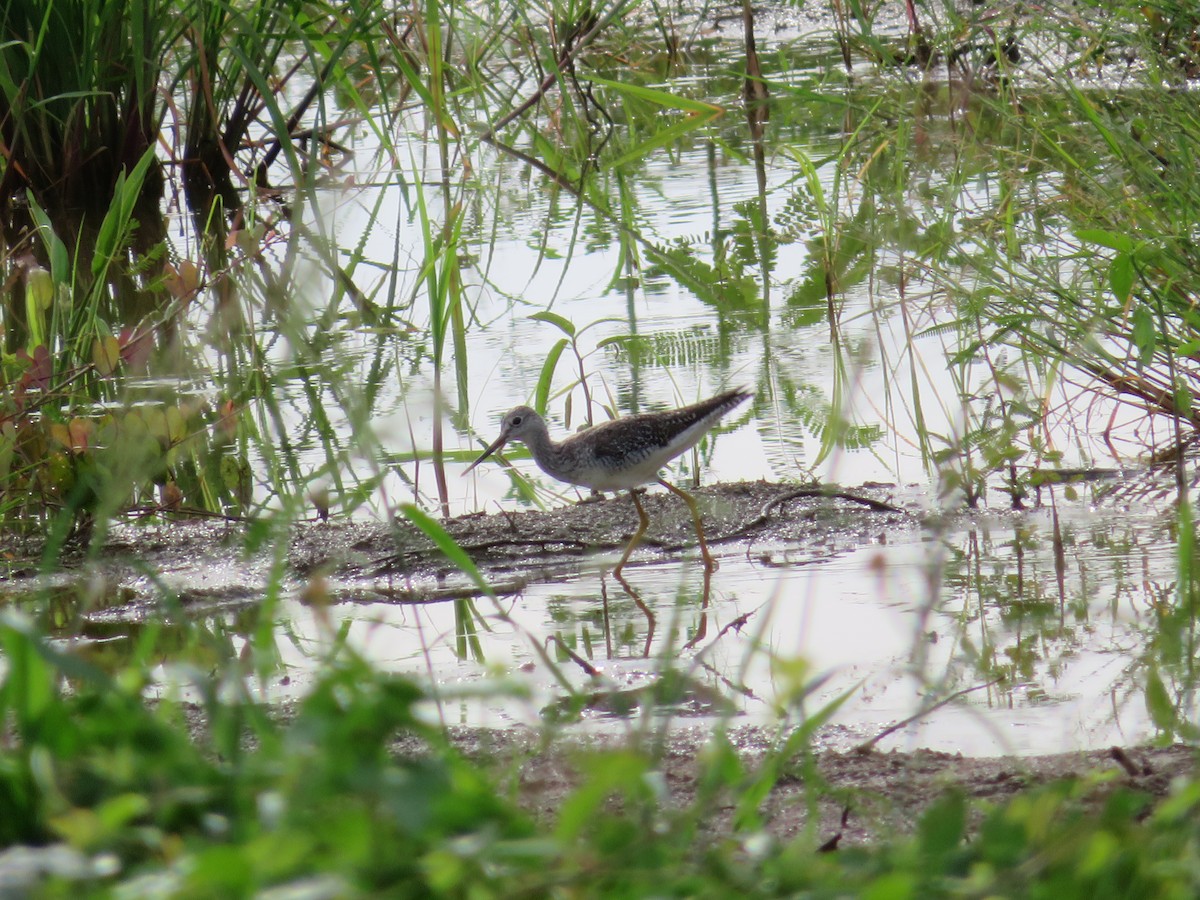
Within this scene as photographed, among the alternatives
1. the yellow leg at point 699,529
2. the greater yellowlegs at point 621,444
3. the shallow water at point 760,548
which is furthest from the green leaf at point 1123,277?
the greater yellowlegs at point 621,444

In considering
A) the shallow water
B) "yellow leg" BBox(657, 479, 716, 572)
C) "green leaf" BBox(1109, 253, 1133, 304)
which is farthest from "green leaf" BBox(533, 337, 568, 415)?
"green leaf" BBox(1109, 253, 1133, 304)

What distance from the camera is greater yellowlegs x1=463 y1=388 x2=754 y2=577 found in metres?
5.62

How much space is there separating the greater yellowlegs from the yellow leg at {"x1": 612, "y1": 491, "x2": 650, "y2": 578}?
26 millimetres

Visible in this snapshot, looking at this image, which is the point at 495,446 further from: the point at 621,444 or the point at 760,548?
the point at 760,548

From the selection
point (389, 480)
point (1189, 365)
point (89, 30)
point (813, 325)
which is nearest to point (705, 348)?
point (813, 325)

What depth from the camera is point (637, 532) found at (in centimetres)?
528

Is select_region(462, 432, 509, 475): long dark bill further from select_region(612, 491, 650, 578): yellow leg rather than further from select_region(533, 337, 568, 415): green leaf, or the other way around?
select_region(612, 491, 650, 578): yellow leg

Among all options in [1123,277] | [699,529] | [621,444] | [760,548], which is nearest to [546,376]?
[621,444]

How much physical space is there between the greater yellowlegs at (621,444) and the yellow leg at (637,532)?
0.08ft

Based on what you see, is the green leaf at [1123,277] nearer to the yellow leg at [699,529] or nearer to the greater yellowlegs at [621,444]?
the yellow leg at [699,529]

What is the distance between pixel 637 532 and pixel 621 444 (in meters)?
0.51

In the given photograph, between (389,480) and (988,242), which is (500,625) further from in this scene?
(988,242)

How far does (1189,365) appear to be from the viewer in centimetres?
536

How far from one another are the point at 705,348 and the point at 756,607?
2.60 meters
